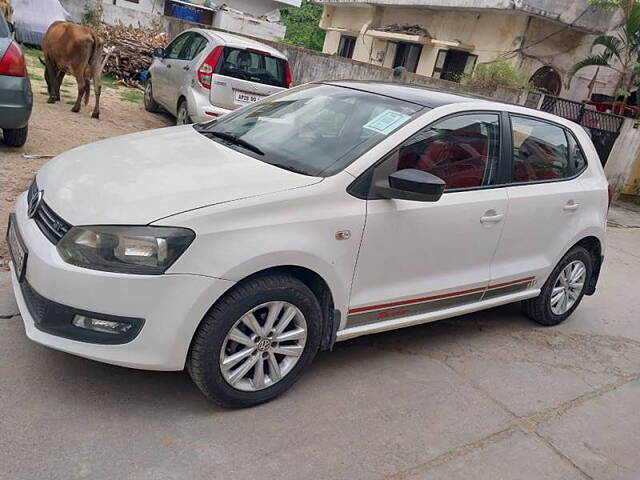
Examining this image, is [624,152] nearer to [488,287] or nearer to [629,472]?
[488,287]

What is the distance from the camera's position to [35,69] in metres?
12.2

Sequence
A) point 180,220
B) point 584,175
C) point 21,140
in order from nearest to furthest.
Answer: point 180,220
point 584,175
point 21,140

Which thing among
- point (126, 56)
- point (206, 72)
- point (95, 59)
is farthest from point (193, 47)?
point (126, 56)

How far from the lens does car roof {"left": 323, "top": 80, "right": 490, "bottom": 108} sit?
3783mm

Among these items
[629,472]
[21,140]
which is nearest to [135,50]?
[21,140]

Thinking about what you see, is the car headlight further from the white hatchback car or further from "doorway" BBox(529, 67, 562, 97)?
"doorway" BBox(529, 67, 562, 97)

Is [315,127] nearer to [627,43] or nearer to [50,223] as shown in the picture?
[50,223]

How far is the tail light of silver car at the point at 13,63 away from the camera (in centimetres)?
564

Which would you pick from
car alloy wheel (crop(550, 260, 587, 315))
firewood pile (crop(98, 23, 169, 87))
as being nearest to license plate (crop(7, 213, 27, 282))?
car alloy wheel (crop(550, 260, 587, 315))

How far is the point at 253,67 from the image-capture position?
8.95 m

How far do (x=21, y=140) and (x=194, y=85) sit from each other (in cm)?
276

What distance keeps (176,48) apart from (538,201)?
24.4 feet

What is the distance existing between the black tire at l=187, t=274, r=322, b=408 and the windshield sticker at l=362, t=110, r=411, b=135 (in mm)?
1080

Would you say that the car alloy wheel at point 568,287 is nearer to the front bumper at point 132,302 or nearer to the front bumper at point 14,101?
the front bumper at point 132,302
